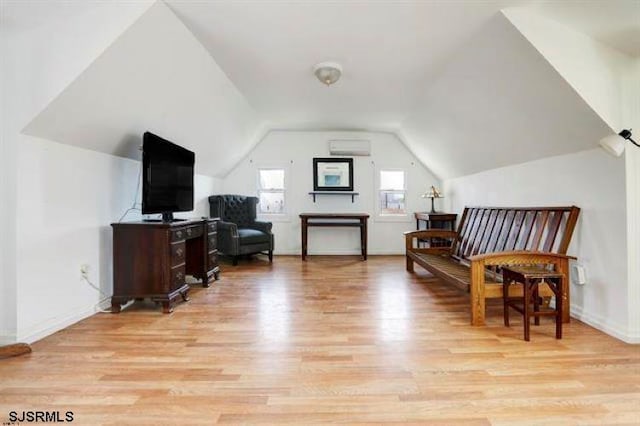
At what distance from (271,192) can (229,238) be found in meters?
1.56

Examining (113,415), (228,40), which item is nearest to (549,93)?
(228,40)

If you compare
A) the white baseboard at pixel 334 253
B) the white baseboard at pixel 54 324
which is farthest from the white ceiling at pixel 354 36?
the white baseboard at pixel 334 253

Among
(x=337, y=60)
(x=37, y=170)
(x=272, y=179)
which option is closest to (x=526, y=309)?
(x=337, y=60)

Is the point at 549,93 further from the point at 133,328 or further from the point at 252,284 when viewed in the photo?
the point at 133,328

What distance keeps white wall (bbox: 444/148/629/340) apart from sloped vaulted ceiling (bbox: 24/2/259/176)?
3.33 m

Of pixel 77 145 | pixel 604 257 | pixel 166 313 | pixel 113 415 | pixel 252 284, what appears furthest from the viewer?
pixel 252 284

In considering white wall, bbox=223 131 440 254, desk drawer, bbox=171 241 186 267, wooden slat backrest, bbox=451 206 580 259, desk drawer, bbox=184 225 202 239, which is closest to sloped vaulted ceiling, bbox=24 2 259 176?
desk drawer, bbox=184 225 202 239

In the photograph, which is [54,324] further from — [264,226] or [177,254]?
[264,226]

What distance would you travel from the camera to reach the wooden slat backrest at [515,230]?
2562 mm

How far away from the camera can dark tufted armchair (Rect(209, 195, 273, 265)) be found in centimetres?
455

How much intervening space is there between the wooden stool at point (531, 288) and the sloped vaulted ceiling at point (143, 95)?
3.11m

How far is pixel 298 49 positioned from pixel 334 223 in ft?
10.8

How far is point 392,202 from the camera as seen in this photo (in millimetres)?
5891

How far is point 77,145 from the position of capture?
8.09ft
